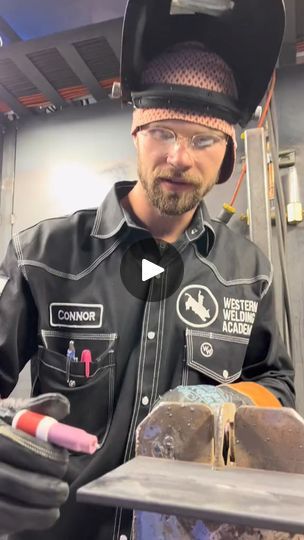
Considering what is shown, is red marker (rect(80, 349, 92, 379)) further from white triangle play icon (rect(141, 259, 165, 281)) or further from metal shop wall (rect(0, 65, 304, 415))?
metal shop wall (rect(0, 65, 304, 415))

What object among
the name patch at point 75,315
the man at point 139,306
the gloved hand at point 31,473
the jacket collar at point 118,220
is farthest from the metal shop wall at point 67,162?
the gloved hand at point 31,473

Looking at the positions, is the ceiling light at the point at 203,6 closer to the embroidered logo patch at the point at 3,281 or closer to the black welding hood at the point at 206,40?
the black welding hood at the point at 206,40

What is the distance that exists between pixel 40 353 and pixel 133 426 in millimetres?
224

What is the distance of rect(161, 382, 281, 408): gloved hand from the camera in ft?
2.09

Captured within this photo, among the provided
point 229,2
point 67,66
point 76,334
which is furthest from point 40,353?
point 67,66

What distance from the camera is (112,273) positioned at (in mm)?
928

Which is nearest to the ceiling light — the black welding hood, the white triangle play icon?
the black welding hood

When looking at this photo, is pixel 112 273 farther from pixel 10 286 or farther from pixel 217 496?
pixel 217 496

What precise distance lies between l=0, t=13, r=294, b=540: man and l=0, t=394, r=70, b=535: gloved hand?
1.20 feet

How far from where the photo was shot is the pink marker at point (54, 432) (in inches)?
15.7

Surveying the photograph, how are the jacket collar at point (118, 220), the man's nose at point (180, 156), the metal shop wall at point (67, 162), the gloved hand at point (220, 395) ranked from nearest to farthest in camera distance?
1. the gloved hand at point (220, 395)
2. the man's nose at point (180, 156)
3. the jacket collar at point (118, 220)
4. the metal shop wall at point (67, 162)

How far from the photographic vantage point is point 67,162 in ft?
5.40

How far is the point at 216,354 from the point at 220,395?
0.91ft

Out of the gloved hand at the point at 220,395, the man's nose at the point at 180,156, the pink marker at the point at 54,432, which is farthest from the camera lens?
the man's nose at the point at 180,156
